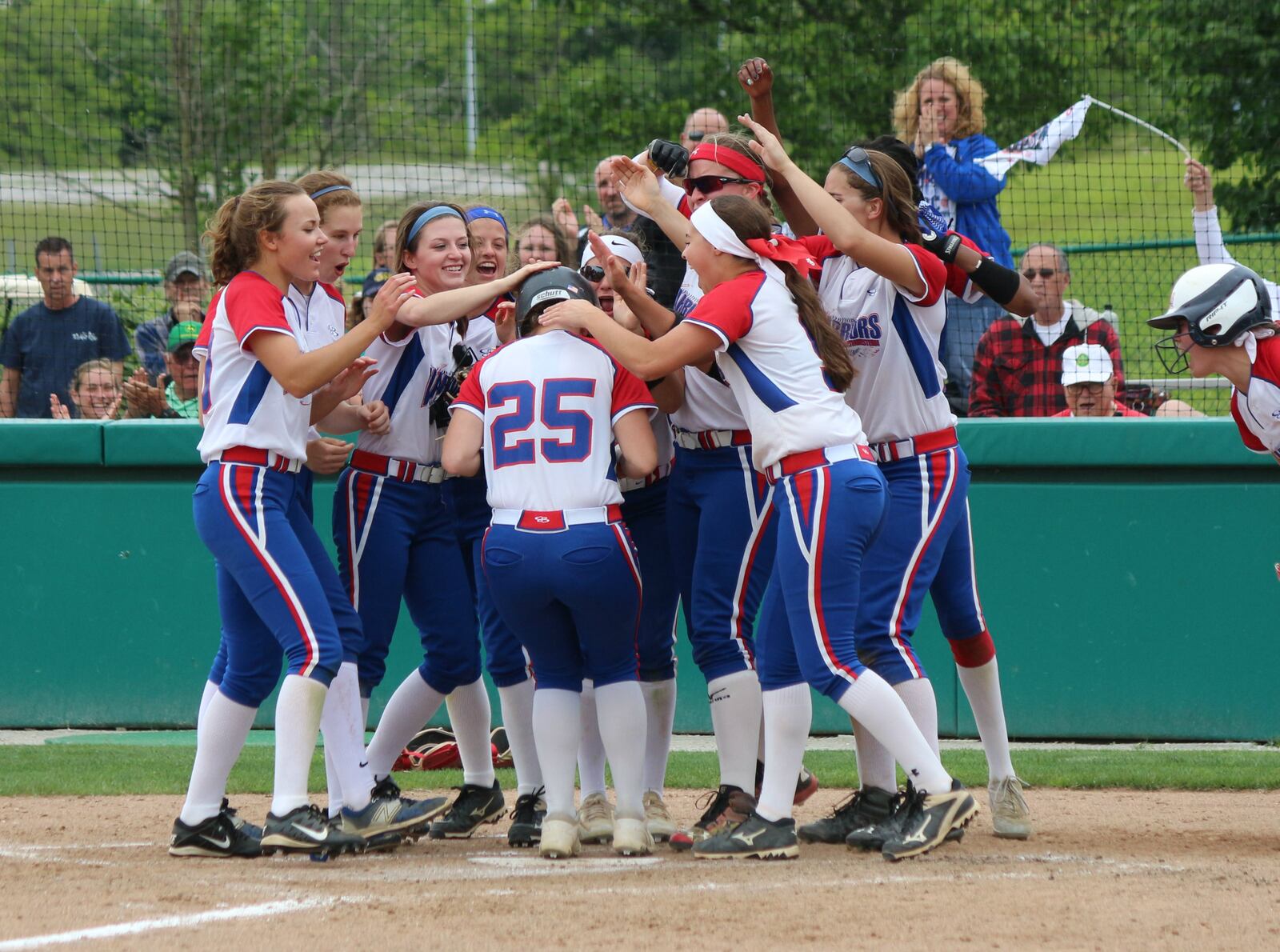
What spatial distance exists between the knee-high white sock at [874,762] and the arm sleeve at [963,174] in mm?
3200

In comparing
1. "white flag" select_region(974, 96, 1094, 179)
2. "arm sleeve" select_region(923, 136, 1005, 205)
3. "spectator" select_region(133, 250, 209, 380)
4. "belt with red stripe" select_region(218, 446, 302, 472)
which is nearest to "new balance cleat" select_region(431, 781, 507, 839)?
"belt with red stripe" select_region(218, 446, 302, 472)

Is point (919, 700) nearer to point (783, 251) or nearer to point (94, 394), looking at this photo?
point (783, 251)

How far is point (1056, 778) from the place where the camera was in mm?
5887

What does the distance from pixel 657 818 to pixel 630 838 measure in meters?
0.34

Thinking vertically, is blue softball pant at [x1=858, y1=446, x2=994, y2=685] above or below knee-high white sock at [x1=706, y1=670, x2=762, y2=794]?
above

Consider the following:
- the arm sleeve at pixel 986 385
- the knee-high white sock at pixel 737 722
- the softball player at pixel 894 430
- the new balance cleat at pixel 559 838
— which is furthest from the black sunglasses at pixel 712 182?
the arm sleeve at pixel 986 385

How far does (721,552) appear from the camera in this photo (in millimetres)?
4543

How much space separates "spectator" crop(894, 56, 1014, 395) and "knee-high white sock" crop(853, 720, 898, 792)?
2.86 m

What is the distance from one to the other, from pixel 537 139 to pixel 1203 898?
1590 centimetres

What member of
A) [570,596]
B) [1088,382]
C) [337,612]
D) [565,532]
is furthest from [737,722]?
[1088,382]

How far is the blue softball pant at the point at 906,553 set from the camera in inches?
177

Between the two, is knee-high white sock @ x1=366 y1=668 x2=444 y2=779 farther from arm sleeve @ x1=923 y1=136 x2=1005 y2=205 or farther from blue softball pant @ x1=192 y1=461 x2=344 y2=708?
arm sleeve @ x1=923 y1=136 x2=1005 y2=205

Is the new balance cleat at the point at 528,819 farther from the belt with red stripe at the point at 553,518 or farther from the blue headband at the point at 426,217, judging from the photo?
the blue headband at the point at 426,217

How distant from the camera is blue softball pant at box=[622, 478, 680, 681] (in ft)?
15.7
